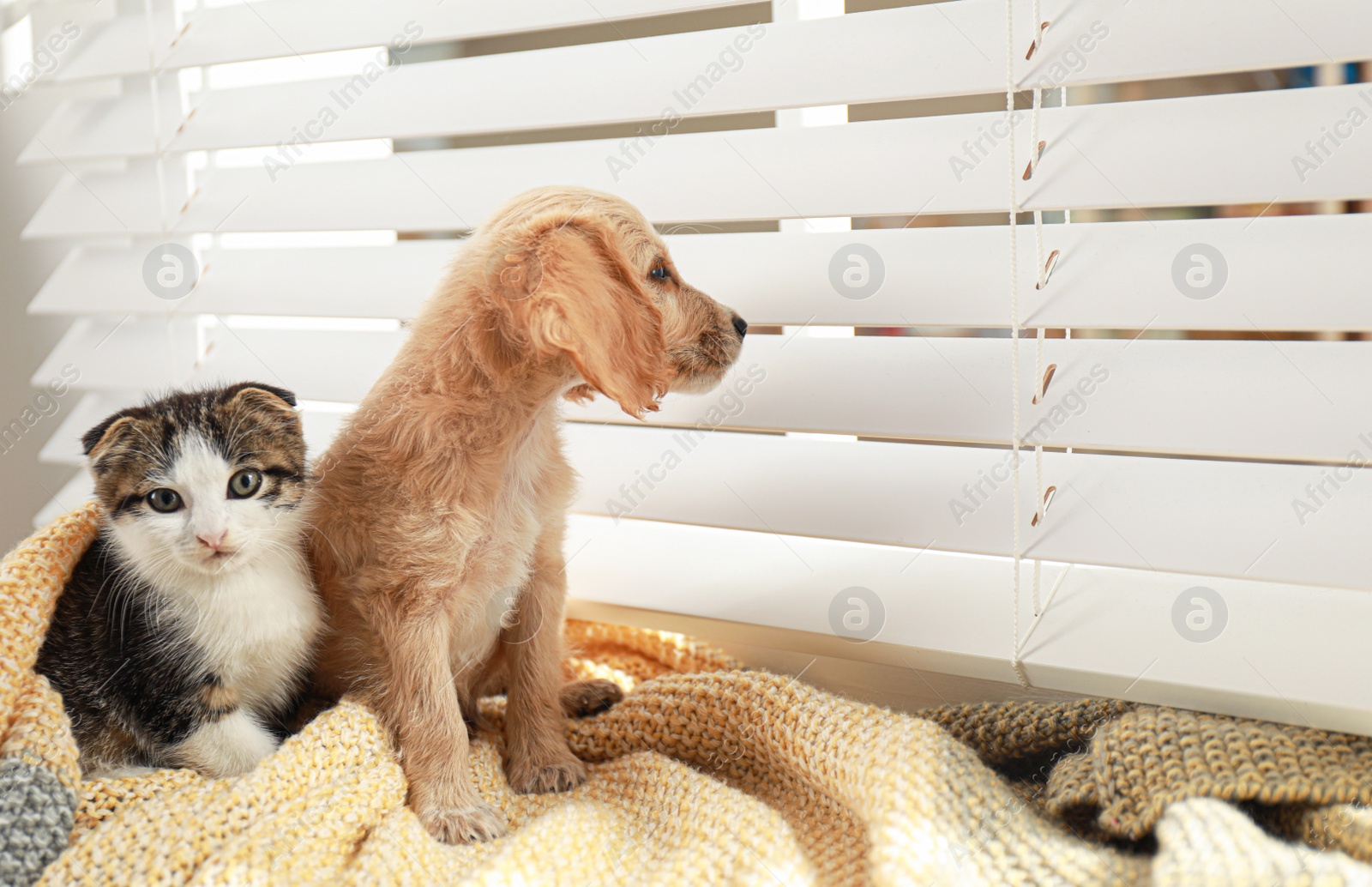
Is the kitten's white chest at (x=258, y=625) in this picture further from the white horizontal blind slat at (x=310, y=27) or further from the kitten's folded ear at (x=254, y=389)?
the white horizontal blind slat at (x=310, y=27)

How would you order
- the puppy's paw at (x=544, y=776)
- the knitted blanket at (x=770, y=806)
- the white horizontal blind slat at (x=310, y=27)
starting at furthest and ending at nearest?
the white horizontal blind slat at (x=310, y=27) → the puppy's paw at (x=544, y=776) → the knitted blanket at (x=770, y=806)

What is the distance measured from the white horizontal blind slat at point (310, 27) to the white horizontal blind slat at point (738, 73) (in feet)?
0.14

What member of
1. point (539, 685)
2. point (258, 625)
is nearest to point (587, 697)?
point (539, 685)

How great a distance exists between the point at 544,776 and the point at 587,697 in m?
0.16

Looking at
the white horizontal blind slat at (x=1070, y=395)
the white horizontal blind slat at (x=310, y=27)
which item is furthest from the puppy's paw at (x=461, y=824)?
the white horizontal blind slat at (x=310, y=27)

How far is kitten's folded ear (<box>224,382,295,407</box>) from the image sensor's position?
0.96 metres

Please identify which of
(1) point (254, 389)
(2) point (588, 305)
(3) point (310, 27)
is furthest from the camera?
(3) point (310, 27)

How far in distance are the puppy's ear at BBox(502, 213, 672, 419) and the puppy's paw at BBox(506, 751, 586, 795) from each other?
0.41m

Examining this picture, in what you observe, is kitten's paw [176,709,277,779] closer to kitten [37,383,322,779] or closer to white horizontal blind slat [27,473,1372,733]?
kitten [37,383,322,779]

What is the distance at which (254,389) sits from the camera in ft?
3.17

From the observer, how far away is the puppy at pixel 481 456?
88 cm

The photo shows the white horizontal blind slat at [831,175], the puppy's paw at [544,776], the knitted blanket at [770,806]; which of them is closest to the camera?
the knitted blanket at [770,806]

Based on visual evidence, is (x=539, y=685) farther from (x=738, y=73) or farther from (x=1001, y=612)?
(x=738, y=73)

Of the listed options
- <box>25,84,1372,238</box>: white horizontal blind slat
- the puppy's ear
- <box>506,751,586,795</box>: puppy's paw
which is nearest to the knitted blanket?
<box>506,751,586,795</box>: puppy's paw
